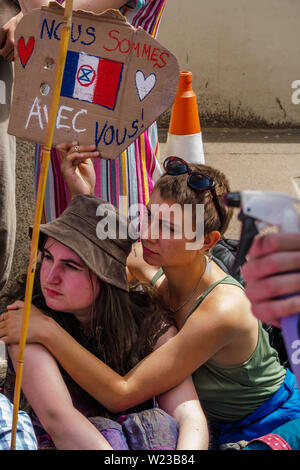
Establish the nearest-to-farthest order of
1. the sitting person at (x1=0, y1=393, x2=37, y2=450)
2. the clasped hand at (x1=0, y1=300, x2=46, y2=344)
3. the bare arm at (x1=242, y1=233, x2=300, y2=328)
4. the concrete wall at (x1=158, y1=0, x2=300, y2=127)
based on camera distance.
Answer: the bare arm at (x1=242, y1=233, x2=300, y2=328), the sitting person at (x1=0, y1=393, x2=37, y2=450), the clasped hand at (x1=0, y1=300, x2=46, y2=344), the concrete wall at (x1=158, y1=0, x2=300, y2=127)

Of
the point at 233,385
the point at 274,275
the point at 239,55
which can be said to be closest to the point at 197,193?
the point at 233,385

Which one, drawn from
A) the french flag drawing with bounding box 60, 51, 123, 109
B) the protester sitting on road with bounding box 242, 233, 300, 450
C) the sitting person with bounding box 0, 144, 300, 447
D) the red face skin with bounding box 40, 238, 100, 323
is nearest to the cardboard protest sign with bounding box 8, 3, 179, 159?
the french flag drawing with bounding box 60, 51, 123, 109

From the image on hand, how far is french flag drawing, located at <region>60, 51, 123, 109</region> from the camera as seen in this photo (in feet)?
7.43

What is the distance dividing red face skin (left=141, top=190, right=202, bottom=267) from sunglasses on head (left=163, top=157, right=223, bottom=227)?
10 centimetres

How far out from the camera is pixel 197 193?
2.37 m

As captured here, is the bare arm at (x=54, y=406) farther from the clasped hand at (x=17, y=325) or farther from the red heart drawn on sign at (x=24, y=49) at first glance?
the red heart drawn on sign at (x=24, y=49)

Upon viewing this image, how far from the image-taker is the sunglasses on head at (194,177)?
7.75ft

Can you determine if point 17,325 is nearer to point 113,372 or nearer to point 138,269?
point 113,372

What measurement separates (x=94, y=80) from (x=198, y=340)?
892mm

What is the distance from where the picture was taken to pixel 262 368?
2350 millimetres

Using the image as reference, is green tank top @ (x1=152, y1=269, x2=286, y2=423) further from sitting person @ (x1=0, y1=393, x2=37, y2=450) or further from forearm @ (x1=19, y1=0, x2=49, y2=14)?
forearm @ (x1=19, y1=0, x2=49, y2=14)

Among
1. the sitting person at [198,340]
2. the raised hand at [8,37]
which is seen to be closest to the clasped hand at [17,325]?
the sitting person at [198,340]

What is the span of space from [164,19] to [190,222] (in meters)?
4.08

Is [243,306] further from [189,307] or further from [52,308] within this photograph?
[52,308]
